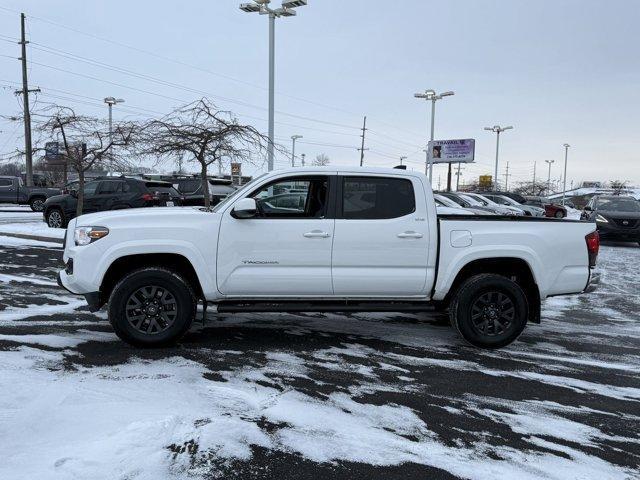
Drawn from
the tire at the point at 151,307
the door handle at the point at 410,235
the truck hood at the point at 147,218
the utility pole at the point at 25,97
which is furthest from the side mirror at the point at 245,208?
the utility pole at the point at 25,97

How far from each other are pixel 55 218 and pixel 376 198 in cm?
1528

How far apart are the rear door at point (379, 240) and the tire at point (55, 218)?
1483 centimetres

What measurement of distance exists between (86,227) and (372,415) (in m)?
3.35

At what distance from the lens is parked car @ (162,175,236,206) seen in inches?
755

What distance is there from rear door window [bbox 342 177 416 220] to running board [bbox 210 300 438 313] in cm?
91

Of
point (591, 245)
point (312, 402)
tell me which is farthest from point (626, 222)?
point (312, 402)

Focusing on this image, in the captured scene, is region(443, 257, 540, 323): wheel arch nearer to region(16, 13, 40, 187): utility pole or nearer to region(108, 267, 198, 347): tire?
region(108, 267, 198, 347): tire

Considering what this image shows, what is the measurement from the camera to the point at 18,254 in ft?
39.7

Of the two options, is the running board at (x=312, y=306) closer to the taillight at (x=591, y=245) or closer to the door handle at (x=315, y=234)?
the door handle at (x=315, y=234)

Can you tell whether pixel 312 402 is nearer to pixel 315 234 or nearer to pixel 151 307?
pixel 315 234

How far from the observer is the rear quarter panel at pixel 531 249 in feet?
18.5

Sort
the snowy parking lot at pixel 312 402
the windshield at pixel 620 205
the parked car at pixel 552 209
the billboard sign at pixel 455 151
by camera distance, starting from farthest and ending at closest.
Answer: the billboard sign at pixel 455 151 → the parked car at pixel 552 209 → the windshield at pixel 620 205 → the snowy parking lot at pixel 312 402

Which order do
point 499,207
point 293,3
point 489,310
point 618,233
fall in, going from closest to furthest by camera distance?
point 489,310
point 293,3
point 618,233
point 499,207

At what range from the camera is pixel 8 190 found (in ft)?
97.8
